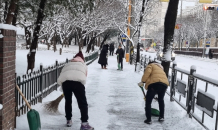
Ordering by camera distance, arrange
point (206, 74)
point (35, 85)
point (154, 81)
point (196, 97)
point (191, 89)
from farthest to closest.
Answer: point (206, 74), point (35, 85), point (191, 89), point (196, 97), point (154, 81)

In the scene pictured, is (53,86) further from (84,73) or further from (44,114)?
(84,73)

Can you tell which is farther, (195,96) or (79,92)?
(195,96)

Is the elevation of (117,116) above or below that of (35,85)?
below

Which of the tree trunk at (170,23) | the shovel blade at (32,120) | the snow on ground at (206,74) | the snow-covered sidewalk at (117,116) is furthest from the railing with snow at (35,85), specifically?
the snow on ground at (206,74)

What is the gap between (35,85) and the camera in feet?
23.0

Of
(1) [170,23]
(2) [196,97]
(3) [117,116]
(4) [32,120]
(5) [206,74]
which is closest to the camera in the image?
(4) [32,120]

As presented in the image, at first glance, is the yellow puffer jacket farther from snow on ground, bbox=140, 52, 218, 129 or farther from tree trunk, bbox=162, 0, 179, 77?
tree trunk, bbox=162, 0, 179, 77

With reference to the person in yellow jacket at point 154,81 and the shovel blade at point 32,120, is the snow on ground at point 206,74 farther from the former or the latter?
the shovel blade at point 32,120

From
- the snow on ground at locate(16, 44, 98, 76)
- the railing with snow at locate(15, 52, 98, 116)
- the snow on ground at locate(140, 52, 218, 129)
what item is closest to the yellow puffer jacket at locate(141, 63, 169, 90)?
the snow on ground at locate(140, 52, 218, 129)

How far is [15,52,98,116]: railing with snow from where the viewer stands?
575 cm

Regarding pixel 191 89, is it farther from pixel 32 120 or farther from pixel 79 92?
pixel 32 120

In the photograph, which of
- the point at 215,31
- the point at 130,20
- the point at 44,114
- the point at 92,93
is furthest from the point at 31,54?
the point at 215,31

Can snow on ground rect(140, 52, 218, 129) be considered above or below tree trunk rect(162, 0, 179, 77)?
below

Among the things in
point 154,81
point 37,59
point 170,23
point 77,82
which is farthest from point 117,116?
point 37,59
